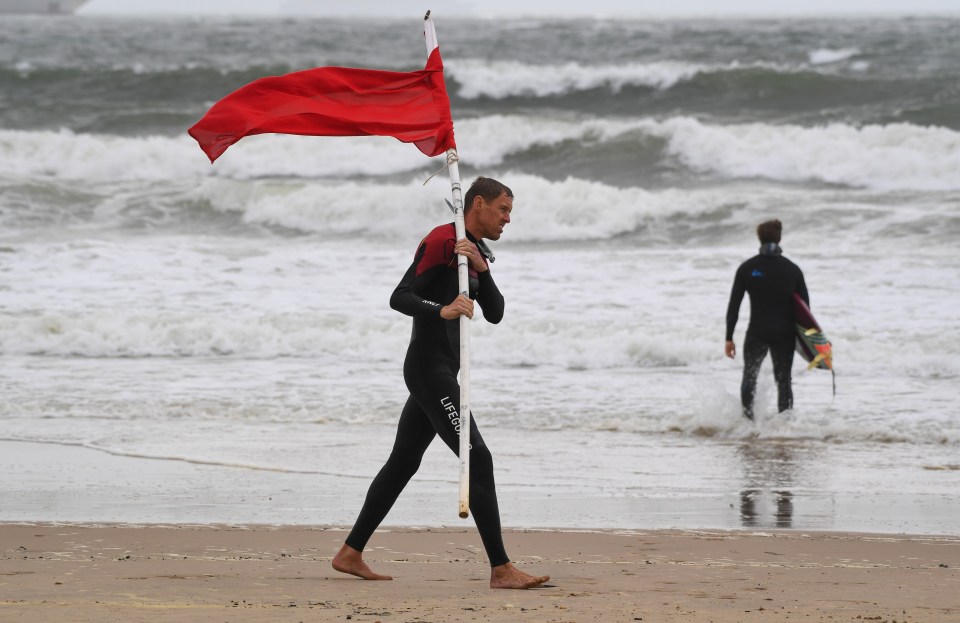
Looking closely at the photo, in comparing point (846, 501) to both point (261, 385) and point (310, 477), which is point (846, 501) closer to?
point (310, 477)

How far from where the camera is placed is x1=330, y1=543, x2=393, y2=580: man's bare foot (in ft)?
17.2

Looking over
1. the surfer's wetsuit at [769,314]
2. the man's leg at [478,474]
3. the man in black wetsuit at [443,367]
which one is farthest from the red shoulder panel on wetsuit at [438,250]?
the surfer's wetsuit at [769,314]

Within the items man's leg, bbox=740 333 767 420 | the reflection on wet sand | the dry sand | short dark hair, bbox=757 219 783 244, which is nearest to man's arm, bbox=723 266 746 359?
man's leg, bbox=740 333 767 420

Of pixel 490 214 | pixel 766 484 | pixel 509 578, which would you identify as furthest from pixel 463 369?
pixel 766 484

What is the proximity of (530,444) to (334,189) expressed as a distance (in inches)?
541

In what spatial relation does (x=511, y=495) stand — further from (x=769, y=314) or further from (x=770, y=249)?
(x=770, y=249)

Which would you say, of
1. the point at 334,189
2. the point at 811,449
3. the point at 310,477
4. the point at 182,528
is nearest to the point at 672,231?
the point at 334,189

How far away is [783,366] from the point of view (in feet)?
29.9

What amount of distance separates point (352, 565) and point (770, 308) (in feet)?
15.6

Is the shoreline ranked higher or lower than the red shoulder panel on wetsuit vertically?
lower

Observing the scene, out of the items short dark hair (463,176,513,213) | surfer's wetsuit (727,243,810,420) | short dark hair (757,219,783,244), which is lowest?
surfer's wetsuit (727,243,810,420)

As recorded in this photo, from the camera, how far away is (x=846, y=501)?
7125 millimetres

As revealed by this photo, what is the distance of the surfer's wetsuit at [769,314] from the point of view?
9.06 metres

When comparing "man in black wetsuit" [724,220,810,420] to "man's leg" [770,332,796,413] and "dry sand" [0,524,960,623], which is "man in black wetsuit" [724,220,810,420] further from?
"dry sand" [0,524,960,623]
